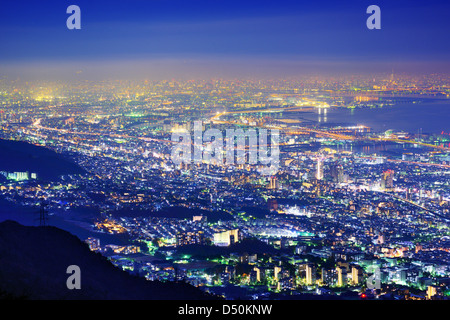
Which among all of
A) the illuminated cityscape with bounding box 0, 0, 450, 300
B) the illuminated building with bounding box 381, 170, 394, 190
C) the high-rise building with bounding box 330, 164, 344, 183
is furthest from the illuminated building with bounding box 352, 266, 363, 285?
the high-rise building with bounding box 330, 164, 344, 183

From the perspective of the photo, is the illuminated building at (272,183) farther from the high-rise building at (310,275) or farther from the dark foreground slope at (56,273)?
the dark foreground slope at (56,273)

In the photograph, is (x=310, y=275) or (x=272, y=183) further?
(x=272, y=183)

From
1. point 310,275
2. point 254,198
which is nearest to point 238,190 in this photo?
point 254,198

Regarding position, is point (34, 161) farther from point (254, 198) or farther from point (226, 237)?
point (226, 237)

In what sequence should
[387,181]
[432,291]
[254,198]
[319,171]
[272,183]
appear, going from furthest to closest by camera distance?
[319,171], [387,181], [272,183], [254,198], [432,291]

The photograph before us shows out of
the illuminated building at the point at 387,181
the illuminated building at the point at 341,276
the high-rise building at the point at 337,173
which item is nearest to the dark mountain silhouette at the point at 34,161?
the high-rise building at the point at 337,173
